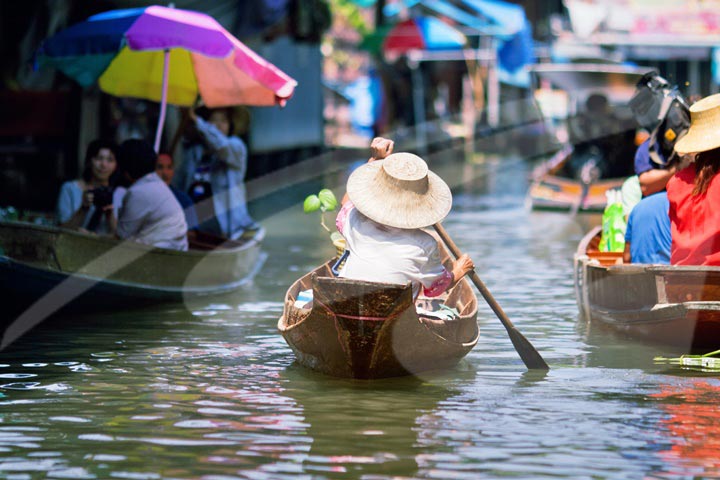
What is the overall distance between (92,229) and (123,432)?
481 cm

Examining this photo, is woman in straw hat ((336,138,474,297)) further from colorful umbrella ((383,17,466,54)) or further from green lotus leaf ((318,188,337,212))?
colorful umbrella ((383,17,466,54))

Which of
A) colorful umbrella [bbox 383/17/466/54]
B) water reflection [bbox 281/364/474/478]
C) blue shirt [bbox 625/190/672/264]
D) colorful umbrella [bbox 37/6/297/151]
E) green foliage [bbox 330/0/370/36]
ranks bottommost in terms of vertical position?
water reflection [bbox 281/364/474/478]

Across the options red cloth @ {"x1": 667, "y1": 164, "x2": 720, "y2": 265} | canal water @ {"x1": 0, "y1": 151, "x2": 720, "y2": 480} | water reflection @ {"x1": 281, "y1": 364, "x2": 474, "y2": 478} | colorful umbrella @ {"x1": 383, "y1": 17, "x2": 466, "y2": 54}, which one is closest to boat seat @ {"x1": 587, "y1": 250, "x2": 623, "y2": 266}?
canal water @ {"x1": 0, "y1": 151, "x2": 720, "y2": 480}

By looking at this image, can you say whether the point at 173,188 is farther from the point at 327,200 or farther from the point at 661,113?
the point at 661,113

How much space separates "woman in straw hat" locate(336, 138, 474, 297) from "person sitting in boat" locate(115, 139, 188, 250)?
10.0 ft

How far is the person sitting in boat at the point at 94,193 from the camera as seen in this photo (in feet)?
36.3

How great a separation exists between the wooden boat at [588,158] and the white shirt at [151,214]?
8910mm

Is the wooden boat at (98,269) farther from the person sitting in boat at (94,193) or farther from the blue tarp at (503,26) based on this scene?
the blue tarp at (503,26)

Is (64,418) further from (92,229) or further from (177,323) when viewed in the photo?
(92,229)

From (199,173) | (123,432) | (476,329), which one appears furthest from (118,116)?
(123,432)

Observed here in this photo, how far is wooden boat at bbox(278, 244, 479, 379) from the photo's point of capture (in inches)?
290

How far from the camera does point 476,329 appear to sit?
8.57m

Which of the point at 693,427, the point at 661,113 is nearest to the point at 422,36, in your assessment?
the point at 661,113

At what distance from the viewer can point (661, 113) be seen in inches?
405
